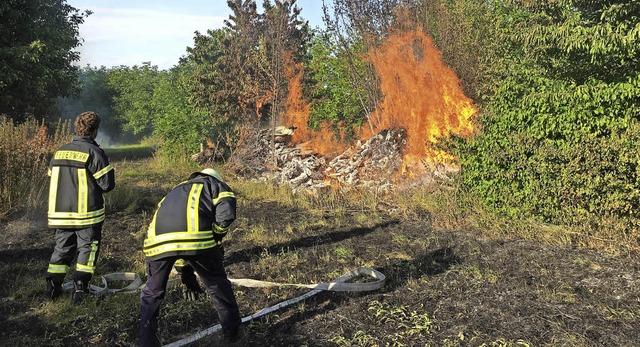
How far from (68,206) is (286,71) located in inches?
466

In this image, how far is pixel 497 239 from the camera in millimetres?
6562

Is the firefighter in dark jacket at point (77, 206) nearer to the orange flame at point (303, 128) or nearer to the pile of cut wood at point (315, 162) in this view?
the pile of cut wood at point (315, 162)

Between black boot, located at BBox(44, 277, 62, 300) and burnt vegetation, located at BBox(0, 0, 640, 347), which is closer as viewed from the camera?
burnt vegetation, located at BBox(0, 0, 640, 347)

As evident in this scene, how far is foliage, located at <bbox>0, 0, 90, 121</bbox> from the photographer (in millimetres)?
15641

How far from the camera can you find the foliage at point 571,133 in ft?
18.3

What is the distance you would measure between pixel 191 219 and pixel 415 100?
9.01 m

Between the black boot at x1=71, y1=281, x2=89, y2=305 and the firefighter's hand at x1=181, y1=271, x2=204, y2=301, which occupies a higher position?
the firefighter's hand at x1=181, y1=271, x2=204, y2=301

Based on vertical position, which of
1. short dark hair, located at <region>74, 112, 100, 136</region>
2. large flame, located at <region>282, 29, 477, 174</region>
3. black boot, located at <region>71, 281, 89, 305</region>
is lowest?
black boot, located at <region>71, 281, 89, 305</region>

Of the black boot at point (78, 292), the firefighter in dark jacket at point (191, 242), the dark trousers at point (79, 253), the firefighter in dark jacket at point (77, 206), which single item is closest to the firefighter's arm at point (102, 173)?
the firefighter in dark jacket at point (77, 206)

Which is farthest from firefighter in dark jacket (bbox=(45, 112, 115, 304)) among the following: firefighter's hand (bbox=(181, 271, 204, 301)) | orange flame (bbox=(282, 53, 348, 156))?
orange flame (bbox=(282, 53, 348, 156))

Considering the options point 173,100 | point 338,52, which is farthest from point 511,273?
point 173,100

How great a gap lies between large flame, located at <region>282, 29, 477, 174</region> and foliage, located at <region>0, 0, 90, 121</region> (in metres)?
10.4

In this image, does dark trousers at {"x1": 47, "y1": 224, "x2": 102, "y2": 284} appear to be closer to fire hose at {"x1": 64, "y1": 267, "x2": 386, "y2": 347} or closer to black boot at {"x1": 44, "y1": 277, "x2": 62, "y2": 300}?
black boot at {"x1": 44, "y1": 277, "x2": 62, "y2": 300}

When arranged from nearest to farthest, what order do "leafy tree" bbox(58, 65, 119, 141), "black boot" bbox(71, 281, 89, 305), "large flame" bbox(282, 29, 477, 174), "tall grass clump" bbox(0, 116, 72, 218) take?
"black boot" bbox(71, 281, 89, 305)
"tall grass clump" bbox(0, 116, 72, 218)
"large flame" bbox(282, 29, 477, 174)
"leafy tree" bbox(58, 65, 119, 141)
